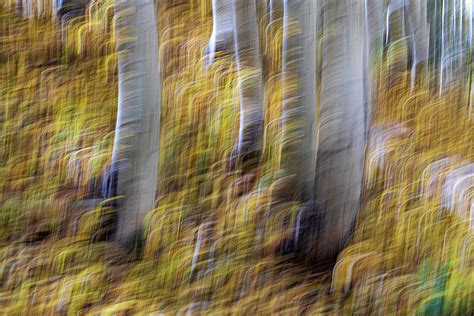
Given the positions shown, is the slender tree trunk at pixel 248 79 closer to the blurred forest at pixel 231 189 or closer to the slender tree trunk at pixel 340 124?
the blurred forest at pixel 231 189

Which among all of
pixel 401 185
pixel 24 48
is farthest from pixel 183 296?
pixel 24 48

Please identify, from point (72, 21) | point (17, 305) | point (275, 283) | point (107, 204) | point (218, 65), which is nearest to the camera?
point (17, 305)

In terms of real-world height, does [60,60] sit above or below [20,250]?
above

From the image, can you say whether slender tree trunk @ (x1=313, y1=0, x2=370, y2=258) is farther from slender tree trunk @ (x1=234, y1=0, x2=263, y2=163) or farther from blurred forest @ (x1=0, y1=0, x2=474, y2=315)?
slender tree trunk @ (x1=234, y1=0, x2=263, y2=163)

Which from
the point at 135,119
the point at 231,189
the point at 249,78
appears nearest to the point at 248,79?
the point at 249,78

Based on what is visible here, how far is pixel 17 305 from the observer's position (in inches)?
148

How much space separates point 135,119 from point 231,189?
3.19ft

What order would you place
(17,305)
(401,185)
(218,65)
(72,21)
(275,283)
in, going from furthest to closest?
(72,21) → (218,65) → (401,185) → (275,283) → (17,305)

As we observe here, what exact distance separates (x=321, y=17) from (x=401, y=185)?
5.73ft

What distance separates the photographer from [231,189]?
15.9ft

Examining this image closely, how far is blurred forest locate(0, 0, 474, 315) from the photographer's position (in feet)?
13.1

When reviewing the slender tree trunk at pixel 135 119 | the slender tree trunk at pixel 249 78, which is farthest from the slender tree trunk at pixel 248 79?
the slender tree trunk at pixel 135 119

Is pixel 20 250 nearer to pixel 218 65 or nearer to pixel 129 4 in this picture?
pixel 129 4

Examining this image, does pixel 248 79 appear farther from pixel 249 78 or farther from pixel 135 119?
pixel 135 119
